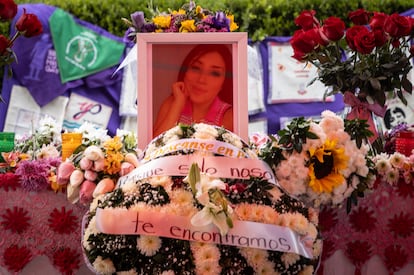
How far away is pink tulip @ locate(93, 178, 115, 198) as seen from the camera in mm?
1613

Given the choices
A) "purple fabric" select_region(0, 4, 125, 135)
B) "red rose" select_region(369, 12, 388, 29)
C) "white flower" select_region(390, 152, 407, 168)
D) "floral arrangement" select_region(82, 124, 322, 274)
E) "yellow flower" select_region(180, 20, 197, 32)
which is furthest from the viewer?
"purple fabric" select_region(0, 4, 125, 135)

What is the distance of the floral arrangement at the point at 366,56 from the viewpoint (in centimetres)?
208

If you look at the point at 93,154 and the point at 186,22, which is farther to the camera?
the point at 186,22

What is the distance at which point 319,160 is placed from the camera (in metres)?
1.62

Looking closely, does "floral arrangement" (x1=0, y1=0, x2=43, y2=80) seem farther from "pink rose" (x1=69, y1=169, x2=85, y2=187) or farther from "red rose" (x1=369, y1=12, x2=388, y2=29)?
"red rose" (x1=369, y1=12, x2=388, y2=29)

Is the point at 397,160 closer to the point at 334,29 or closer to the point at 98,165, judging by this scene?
the point at 334,29

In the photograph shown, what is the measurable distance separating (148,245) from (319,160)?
49cm

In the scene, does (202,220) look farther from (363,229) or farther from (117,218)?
(363,229)

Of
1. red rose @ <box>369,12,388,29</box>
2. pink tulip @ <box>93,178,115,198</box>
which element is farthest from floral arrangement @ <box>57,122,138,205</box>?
red rose @ <box>369,12,388,29</box>

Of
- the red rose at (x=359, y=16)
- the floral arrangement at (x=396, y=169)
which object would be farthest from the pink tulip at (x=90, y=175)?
the red rose at (x=359, y=16)

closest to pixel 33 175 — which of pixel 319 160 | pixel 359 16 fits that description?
pixel 319 160

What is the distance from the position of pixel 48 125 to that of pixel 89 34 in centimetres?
257

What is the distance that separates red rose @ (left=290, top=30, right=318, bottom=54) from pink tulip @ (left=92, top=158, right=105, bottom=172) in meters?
0.89

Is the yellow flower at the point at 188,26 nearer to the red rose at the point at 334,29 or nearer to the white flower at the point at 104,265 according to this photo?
the red rose at the point at 334,29
